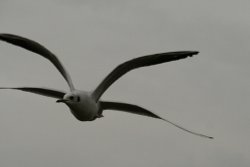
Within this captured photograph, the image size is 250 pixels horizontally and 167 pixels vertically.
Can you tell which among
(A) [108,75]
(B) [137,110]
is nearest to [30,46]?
(A) [108,75]

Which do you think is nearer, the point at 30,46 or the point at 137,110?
the point at 30,46

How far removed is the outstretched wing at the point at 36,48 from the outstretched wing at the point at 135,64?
126 centimetres

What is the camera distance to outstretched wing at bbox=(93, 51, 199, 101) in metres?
30.9

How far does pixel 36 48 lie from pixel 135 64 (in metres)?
4.20

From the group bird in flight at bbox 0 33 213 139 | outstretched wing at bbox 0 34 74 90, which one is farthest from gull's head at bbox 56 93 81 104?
outstretched wing at bbox 0 34 74 90

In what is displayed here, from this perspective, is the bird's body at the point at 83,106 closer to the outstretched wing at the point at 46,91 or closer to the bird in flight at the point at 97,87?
the bird in flight at the point at 97,87

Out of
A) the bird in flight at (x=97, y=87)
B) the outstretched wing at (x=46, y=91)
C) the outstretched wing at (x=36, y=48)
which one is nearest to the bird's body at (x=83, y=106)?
the bird in flight at (x=97, y=87)

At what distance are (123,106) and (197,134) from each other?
397cm

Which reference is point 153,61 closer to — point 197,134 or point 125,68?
point 125,68

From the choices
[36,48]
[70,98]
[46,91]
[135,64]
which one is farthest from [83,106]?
[46,91]

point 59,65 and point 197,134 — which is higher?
point 59,65

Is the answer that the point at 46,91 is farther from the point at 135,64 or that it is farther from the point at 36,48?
the point at 135,64

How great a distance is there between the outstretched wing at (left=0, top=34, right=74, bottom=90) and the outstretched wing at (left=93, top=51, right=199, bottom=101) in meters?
1.26

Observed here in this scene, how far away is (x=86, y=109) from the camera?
31.6 meters
